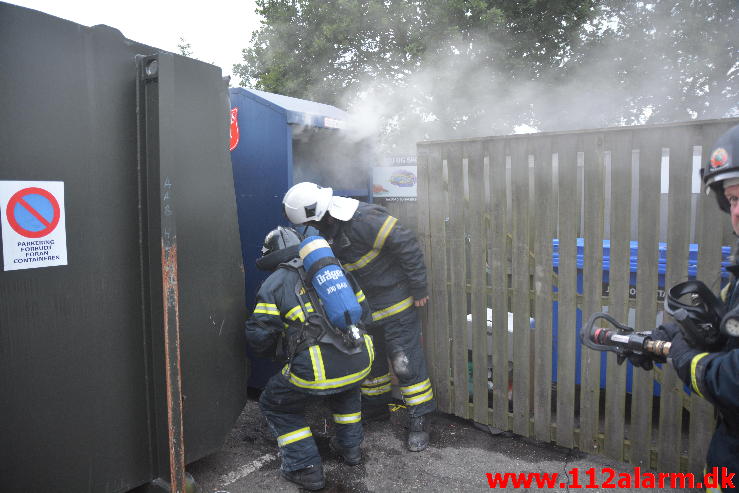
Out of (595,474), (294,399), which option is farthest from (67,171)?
(595,474)

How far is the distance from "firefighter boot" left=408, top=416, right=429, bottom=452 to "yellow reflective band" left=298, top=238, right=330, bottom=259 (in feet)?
4.79

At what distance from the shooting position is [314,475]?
301cm

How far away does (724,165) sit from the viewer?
1908 mm

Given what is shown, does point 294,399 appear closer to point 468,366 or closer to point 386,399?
point 386,399

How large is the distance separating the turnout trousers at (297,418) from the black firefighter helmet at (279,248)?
689 millimetres

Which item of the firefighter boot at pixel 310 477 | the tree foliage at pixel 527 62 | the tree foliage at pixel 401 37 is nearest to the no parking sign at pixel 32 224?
the firefighter boot at pixel 310 477

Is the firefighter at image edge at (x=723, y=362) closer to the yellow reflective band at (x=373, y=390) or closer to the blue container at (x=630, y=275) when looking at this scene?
the blue container at (x=630, y=275)

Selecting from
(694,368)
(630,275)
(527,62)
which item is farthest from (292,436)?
(527,62)

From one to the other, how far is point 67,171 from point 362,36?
40.1ft

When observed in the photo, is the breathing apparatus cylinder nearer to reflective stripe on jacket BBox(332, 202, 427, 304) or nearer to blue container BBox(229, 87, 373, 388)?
reflective stripe on jacket BBox(332, 202, 427, 304)

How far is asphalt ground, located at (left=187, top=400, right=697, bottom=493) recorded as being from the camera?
9.98 ft

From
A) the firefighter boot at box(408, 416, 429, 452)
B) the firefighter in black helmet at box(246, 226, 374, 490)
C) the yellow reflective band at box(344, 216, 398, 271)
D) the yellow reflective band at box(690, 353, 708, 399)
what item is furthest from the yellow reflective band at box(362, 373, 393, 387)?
the yellow reflective band at box(690, 353, 708, 399)

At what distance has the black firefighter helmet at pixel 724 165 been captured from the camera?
188 centimetres

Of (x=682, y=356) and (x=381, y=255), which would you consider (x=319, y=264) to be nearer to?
(x=381, y=255)
